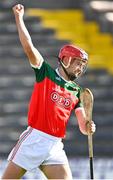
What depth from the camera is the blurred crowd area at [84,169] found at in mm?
9688

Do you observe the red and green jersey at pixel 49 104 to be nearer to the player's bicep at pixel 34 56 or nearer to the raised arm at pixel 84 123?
the player's bicep at pixel 34 56

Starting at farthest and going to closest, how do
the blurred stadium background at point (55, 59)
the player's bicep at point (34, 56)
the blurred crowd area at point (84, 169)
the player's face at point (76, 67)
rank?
the blurred stadium background at point (55, 59) < the blurred crowd area at point (84, 169) < the player's face at point (76, 67) < the player's bicep at point (34, 56)

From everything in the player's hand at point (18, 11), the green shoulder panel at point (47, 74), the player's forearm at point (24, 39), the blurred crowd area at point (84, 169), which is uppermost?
the player's hand at point (18, 11)

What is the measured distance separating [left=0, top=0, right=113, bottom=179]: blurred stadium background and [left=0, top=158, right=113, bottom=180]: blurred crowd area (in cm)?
2

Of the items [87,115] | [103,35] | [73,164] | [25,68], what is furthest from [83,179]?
[103,35]

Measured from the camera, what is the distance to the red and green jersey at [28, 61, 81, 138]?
6445mm

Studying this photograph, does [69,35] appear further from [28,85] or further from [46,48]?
[28,85]

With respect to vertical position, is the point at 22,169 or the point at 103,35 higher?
the point at 103,35

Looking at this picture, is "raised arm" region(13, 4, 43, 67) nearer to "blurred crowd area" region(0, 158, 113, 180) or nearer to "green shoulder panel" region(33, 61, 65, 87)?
"green shoulder panel" region(33, 61, 65, 87)

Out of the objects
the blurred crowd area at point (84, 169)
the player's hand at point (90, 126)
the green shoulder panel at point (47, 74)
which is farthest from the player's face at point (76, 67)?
the blurred crowd area at point (84, 169)

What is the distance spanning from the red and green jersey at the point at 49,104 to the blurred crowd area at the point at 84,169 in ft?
8.93

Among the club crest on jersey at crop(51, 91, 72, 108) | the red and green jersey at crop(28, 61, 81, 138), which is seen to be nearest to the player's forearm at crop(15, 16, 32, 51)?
the red and green jersey at crop(28, 61, 81, 138)

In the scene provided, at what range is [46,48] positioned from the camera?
13352 mm

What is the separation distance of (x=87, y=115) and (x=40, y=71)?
0.57 m
